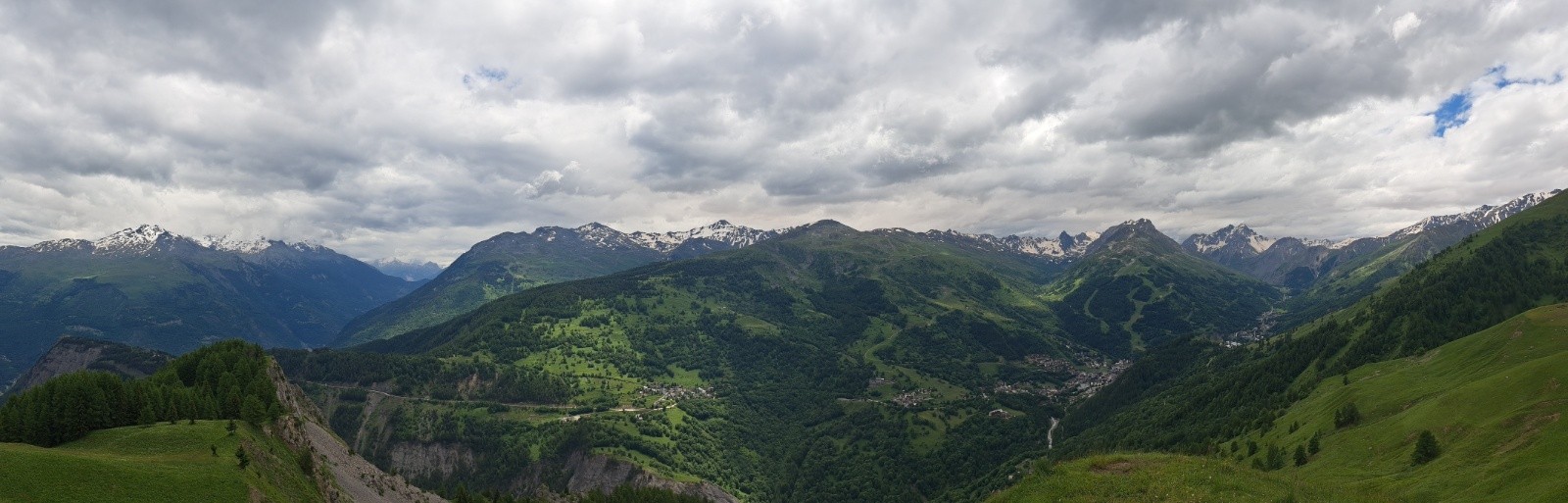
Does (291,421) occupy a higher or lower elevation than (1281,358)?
higher

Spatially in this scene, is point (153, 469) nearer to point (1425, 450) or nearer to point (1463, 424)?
point (1425, 450)

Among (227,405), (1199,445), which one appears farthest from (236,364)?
(1199,445)

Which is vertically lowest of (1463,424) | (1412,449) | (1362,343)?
(1362,343)

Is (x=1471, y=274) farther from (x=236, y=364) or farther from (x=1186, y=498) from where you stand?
(x=236, y=364)

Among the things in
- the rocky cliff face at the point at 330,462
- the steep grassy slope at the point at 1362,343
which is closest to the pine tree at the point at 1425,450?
the steep grassy slope at the point at 1362,343

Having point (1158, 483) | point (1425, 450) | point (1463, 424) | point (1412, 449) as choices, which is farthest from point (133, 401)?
point (1463, 424)
